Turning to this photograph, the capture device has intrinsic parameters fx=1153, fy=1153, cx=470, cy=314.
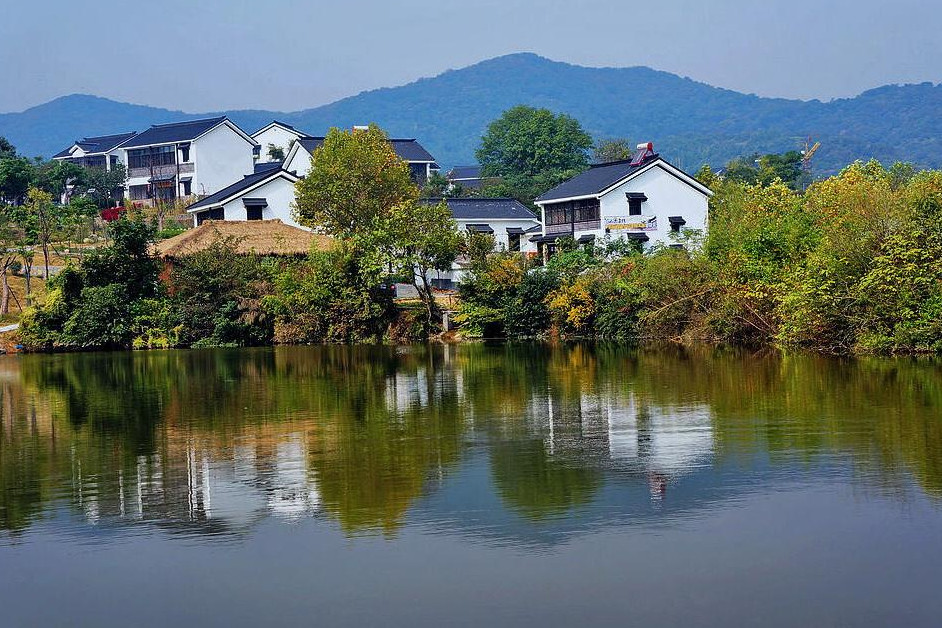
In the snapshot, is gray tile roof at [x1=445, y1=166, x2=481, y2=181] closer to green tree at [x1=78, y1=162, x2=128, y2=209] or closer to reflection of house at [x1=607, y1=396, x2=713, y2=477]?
green tree at [x1=78, y1=162, x2=128, y2=209]

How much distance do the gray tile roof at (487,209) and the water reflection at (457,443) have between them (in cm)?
3421

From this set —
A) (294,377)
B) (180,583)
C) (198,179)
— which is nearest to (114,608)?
(180,583)

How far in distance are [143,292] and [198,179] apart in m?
41.2

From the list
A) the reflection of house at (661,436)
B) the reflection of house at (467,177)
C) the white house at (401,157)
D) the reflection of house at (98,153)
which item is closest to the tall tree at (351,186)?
the white house at (401,157)

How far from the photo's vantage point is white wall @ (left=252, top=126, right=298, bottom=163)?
92688mm

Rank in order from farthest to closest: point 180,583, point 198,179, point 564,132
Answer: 1. point 564,132
2. point 198,179
3. point 180,583

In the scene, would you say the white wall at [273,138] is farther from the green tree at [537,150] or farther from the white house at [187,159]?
the green tree at [537,150]

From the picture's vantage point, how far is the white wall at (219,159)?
82.8 m

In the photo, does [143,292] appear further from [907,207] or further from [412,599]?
[412,599]

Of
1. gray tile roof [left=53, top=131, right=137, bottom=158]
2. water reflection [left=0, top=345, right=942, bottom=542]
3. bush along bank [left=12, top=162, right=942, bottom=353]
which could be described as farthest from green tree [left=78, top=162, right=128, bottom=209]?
water reflection [left=0, top=345, right=942, bottom=542]

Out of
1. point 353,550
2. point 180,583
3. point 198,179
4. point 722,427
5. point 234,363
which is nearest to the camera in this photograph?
point 180,583

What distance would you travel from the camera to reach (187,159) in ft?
274

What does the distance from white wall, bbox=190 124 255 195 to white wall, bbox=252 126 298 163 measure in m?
6.63

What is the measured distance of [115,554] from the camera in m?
11.7
